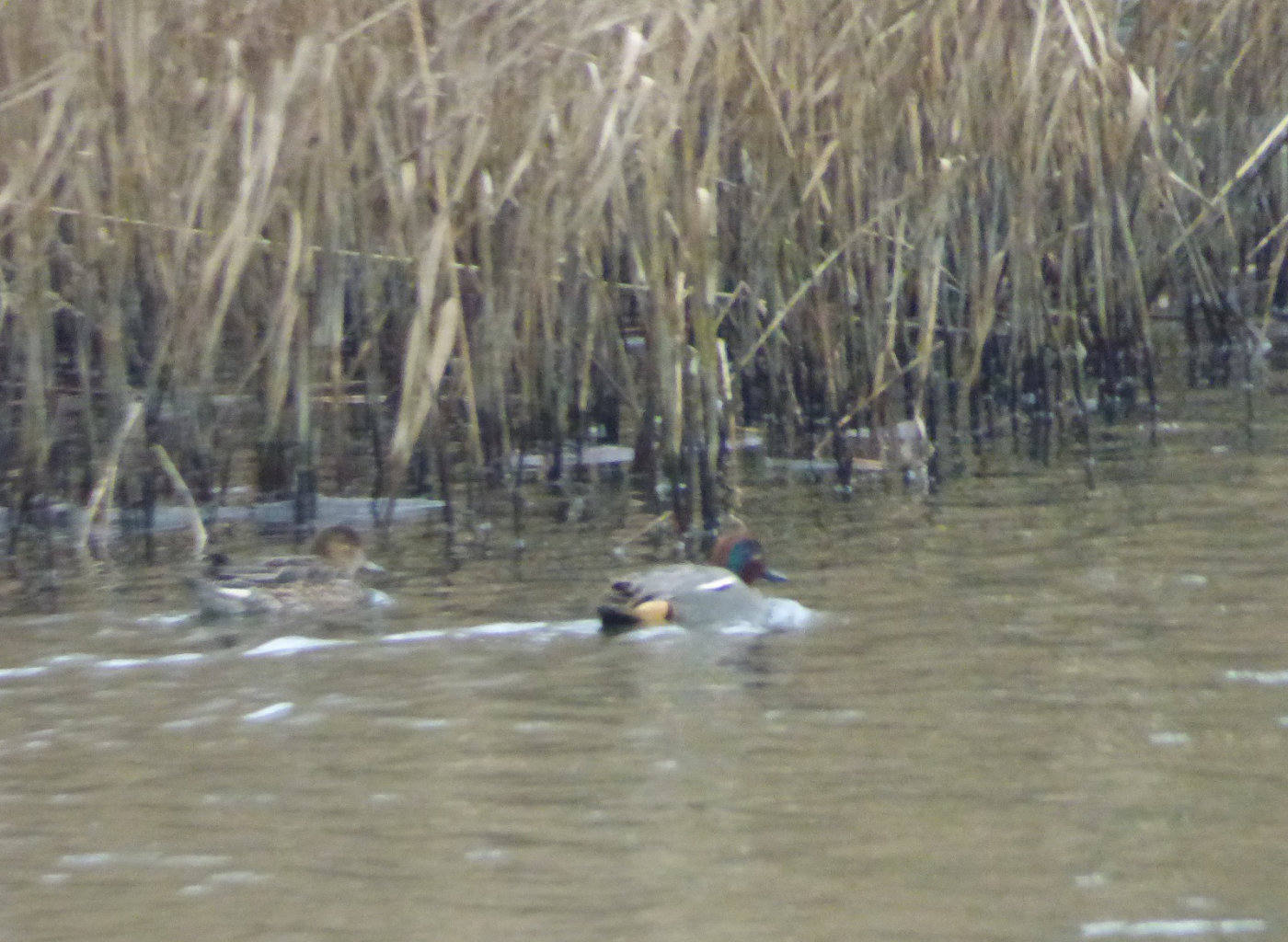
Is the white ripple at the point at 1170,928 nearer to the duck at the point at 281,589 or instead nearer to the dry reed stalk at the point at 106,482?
the duck at the point at 281,589

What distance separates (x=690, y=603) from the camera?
25.8ft

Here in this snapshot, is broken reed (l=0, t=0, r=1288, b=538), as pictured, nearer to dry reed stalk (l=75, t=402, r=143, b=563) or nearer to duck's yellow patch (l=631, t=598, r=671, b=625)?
dry reed stalk (l=75, t=402, r=143, b=563)

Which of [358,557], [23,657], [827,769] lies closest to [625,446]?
[358,557]

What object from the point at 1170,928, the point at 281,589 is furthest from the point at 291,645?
the point at 1170,928

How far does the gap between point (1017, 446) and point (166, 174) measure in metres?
4.26

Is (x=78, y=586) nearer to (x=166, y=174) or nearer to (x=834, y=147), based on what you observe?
(x=166, y=174)

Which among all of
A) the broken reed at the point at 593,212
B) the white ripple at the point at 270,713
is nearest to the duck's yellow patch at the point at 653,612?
the broken reed at the point at 593,212

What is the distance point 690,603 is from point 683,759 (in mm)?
2055

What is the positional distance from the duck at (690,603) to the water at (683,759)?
4.3 inches

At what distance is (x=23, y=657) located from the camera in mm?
7270

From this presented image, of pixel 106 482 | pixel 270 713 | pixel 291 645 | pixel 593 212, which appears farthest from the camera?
pixel 106 482

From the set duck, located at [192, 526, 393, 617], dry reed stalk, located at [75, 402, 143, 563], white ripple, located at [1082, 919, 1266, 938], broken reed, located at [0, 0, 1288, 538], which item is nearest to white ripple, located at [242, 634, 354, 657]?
duck, located at [192, 526, 393, 617]

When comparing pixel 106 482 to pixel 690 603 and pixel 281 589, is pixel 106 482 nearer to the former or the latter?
pixel 281 589

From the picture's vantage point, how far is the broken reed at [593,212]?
845 cm
